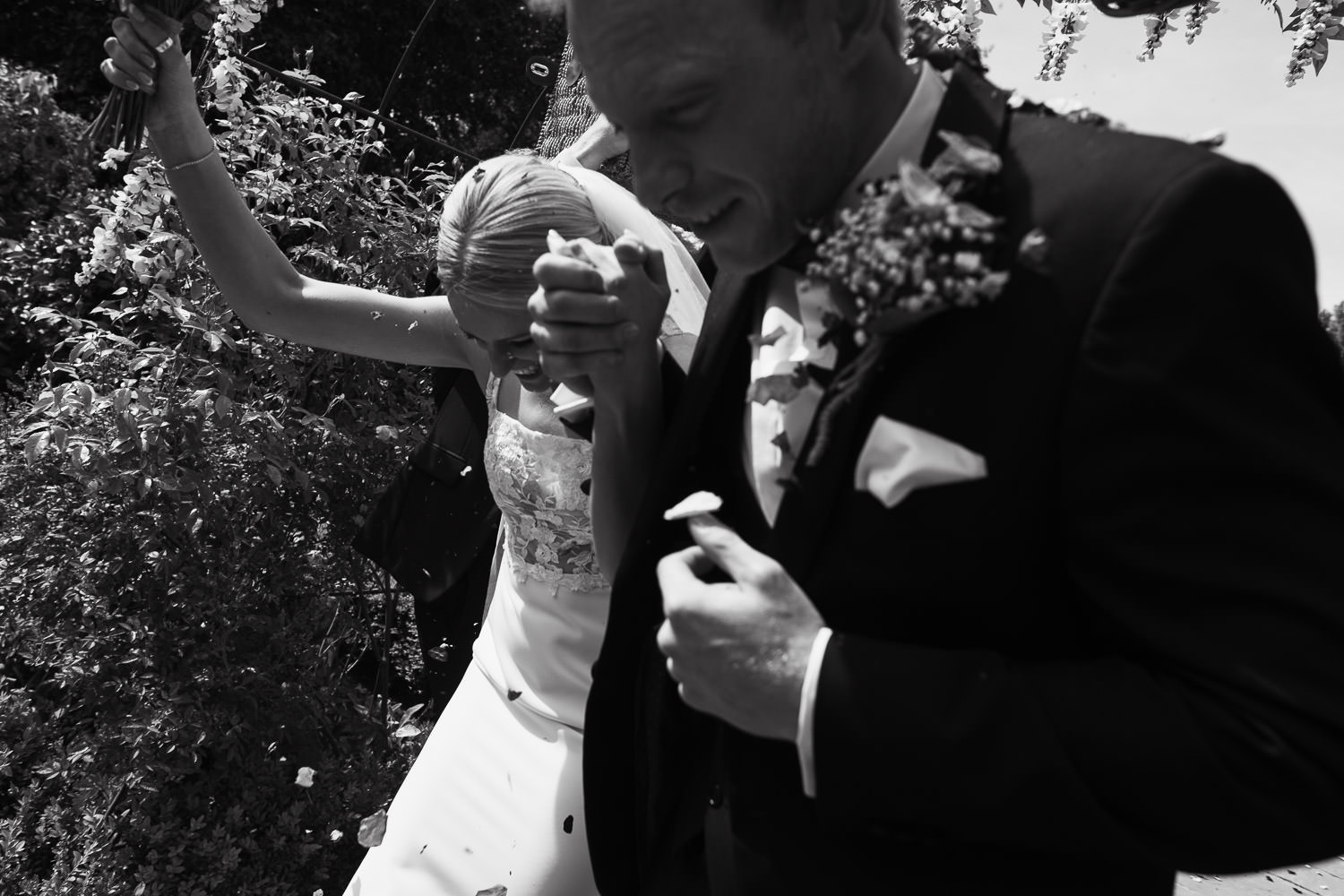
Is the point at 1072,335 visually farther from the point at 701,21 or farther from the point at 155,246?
the point at 155,246

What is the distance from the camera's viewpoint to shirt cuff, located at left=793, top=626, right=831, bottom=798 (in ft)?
3.65

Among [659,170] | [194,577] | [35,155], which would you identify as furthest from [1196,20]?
[35,155]

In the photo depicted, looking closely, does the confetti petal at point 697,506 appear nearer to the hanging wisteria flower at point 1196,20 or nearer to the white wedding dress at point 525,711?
the white wedding dress at point 525,711

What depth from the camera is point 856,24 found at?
1237mm

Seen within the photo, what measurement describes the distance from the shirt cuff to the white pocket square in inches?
6.2

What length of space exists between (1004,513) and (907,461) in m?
0.10

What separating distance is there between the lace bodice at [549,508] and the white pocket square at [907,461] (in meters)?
1.38

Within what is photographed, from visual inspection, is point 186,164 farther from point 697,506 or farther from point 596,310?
point 697,506

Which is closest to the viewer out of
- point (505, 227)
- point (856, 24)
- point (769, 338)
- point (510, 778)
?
point (856, 24)

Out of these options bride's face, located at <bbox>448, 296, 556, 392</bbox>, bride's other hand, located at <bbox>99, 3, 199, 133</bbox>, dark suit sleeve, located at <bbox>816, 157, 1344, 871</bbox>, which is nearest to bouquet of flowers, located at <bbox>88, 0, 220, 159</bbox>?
bride's other hand, located at <bbox>99, 3, 199, 133</bbox>

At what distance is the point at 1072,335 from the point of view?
1.05 m

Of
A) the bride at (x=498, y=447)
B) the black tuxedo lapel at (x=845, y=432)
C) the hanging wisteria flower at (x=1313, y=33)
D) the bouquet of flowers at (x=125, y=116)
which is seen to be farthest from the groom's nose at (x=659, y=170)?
the hanging wisteria flower at (x=1313, y=33)

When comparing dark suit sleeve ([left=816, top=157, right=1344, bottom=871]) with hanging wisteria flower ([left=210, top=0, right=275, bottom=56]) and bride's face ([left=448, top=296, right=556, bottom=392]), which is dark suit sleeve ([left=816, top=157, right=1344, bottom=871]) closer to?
bride's face ([left=448, top=296, right=556, bottom=392])

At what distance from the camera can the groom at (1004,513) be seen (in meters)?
0.99
